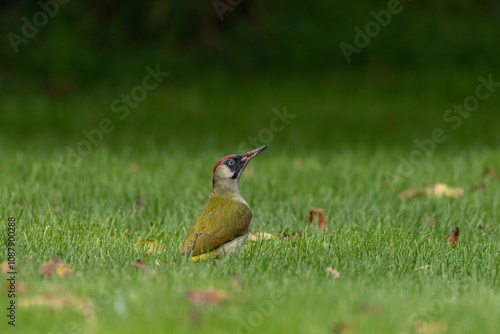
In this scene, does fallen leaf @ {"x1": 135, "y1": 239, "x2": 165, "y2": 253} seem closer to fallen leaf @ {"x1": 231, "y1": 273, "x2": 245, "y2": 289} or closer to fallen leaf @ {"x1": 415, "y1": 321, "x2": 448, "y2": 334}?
fallen leaf @ {"x1": 231, "y1": 273, "x2": 245, "y2": 289}

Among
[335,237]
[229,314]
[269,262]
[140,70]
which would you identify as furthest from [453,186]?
[140,70]

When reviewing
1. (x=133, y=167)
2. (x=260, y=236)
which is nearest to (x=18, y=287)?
(x=260, y=236)

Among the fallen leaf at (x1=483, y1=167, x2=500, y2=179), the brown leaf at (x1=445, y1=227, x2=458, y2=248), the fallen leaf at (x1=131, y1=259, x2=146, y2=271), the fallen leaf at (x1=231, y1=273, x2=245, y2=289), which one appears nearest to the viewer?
the fallen leaf at (x1=231, y1=273, x2=245, y2=289)

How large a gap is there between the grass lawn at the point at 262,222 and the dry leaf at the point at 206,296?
0.11 feet

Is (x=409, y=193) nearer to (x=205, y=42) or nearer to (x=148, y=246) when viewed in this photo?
(x=148, y=246)

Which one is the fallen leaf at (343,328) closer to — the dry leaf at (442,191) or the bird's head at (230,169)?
the bird's head at (230,169)

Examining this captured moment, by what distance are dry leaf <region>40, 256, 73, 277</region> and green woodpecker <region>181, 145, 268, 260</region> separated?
718 millimetres

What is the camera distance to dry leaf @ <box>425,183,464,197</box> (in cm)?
798

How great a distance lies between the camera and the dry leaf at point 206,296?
375 cm

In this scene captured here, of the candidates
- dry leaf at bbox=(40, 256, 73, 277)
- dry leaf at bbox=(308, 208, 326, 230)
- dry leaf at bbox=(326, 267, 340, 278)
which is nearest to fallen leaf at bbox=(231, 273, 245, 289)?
dry leaf at bbox=(326, 267, 340, 278)

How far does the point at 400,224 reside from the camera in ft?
21.2

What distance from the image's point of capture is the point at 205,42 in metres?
16.8

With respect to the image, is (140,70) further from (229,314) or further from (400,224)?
(229,314)

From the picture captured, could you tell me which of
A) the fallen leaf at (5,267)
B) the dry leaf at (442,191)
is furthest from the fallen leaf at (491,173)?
the fallen leaf at (5,267)
